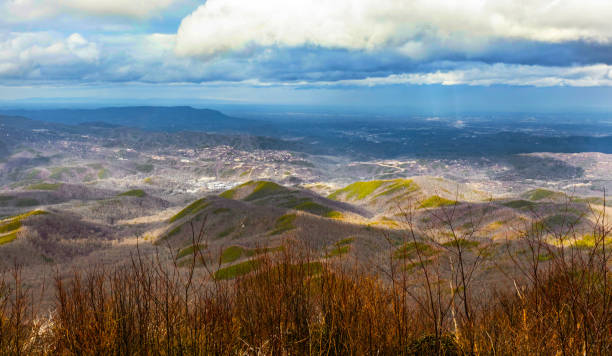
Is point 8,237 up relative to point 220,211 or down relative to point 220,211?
down

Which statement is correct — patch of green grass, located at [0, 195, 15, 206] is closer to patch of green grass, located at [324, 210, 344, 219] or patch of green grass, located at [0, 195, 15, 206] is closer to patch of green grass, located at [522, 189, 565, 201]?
patch of green grass, located at [324, 210, 344, 219]

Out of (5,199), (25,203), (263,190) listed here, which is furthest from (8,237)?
(5,199)

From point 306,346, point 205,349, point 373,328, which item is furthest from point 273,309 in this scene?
point 373,328

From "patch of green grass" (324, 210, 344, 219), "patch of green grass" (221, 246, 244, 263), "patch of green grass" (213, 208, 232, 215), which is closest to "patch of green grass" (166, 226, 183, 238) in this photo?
"patch of green grass" (213, 208, 232, 215)

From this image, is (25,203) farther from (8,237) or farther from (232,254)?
(232,254)

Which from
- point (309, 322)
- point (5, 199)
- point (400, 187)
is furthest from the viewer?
point (5, 199)

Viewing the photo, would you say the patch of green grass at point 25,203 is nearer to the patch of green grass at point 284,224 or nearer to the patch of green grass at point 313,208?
the patch of green grass at point 313,208

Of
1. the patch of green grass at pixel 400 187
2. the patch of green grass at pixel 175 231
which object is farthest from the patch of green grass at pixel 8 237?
the patch of green grass at pixel 400 187
